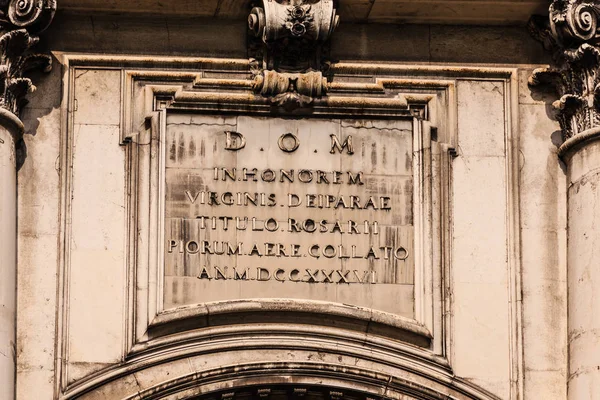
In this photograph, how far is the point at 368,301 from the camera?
29109 millimetres

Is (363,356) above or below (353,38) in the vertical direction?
below

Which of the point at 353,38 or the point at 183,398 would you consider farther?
the point at 353,38

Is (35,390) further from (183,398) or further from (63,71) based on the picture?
(63,71)

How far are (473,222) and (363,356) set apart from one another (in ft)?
6.95

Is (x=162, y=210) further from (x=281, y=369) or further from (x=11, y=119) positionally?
(x=281, y=369)

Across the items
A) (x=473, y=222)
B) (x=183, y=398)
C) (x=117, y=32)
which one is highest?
(x=117, y=32)

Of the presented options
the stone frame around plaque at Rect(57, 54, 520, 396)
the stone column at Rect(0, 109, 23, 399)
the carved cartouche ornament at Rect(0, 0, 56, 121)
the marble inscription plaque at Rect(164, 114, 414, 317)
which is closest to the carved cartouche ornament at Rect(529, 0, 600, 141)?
the stone frame around plaque at Rect(57, 54, 520, 396)

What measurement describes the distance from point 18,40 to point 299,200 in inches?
147

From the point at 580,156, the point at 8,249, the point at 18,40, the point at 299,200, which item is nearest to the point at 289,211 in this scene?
the point at 299,200

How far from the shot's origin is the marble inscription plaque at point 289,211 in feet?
95.3

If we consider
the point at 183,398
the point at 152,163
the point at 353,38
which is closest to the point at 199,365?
the point at 183,398

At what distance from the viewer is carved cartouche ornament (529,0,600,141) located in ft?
96.4

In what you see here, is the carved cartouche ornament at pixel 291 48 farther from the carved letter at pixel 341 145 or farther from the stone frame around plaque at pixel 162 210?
the carved letter at pixel 341 145

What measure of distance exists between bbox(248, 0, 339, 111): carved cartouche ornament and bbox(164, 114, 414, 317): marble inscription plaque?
34 cm
